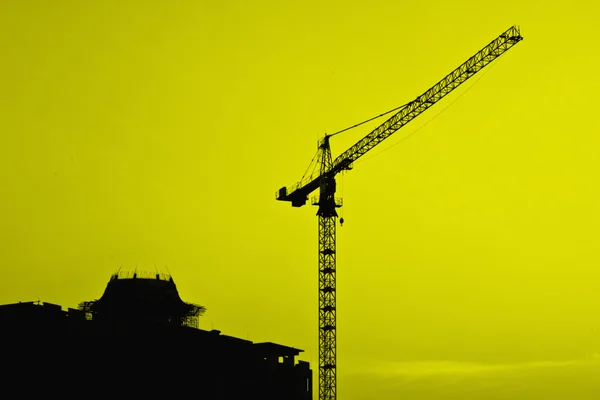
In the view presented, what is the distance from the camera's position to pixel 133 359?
130500 millimetres

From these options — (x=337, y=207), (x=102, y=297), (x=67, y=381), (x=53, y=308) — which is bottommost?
(x=67, y=381)

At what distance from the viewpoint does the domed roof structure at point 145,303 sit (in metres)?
157

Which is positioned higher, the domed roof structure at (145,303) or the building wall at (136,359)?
the domed roof structure at (145,303)

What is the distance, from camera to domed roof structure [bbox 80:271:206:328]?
157 m

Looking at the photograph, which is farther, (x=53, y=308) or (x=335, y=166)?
(x=335, y=166)

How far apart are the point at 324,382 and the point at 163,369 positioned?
46868 mm

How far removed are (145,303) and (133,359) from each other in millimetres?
28863

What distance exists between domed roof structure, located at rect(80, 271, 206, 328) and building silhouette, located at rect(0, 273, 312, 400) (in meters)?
1.57

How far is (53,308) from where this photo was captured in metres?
124

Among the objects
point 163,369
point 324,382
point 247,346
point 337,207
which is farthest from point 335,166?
point 163,369

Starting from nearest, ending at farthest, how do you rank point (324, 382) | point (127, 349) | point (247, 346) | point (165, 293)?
point (127, 349)
point (247, 346)
point (165, 293)
point (324, 382)

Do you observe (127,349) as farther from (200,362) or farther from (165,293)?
(165,293)

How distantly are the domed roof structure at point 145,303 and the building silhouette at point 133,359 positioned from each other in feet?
5.14

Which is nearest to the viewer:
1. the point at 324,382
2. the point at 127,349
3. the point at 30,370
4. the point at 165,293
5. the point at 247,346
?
the point at 30,370
